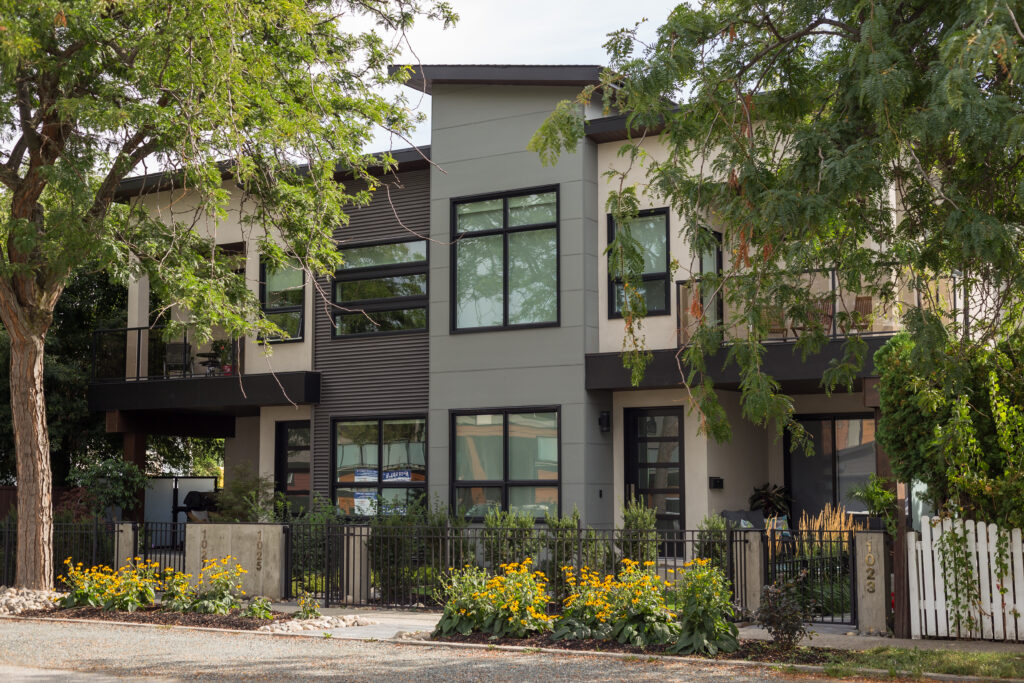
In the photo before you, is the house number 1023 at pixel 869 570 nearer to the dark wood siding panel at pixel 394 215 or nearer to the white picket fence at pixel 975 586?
the white picket fence at pixel 975 586

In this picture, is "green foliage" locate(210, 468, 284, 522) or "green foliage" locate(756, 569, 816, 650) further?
"green foliage" locate(210, 468, 284, 522)

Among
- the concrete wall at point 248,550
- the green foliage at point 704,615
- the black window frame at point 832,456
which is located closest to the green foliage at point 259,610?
the concrete wall at point 248,550

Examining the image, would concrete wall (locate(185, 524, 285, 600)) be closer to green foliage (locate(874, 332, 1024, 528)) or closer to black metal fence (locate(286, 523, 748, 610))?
black metal fence (locate(286, 523, 748, 610))

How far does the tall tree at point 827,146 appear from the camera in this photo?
7500mm

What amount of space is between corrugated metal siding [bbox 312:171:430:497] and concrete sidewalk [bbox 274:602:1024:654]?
5.11 metres

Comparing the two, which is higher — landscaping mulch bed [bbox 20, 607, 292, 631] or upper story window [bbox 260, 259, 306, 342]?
upper story window [bbox 260, 259, 306, 342]

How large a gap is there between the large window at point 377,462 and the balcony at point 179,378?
1049mm

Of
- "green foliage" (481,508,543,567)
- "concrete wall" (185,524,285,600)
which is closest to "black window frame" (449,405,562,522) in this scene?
"green foliage" (481,508,543,567)

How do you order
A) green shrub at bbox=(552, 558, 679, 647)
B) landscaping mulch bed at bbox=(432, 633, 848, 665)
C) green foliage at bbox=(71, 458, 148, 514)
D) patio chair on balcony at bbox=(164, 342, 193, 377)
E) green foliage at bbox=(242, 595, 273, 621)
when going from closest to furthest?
landscaping mulch bed at bbox=(432, 633, 848, 665), green shrub at bbox=(552, 558, 679, 647), green foliage at bbox=(242, 595, 273, 621), green foliage at bbox=(71, 458, 148, 514), patio chair on balcony at bbox=(164, 342, 193, 377)

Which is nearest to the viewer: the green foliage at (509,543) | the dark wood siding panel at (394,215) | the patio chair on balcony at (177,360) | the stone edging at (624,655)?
the stone edging at (624,655)

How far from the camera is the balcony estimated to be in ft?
65.1

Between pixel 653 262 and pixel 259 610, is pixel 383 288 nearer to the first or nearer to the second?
pixel 653 262

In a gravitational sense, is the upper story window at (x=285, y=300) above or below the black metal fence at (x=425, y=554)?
above

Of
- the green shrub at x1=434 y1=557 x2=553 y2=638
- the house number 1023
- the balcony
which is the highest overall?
the balcony
